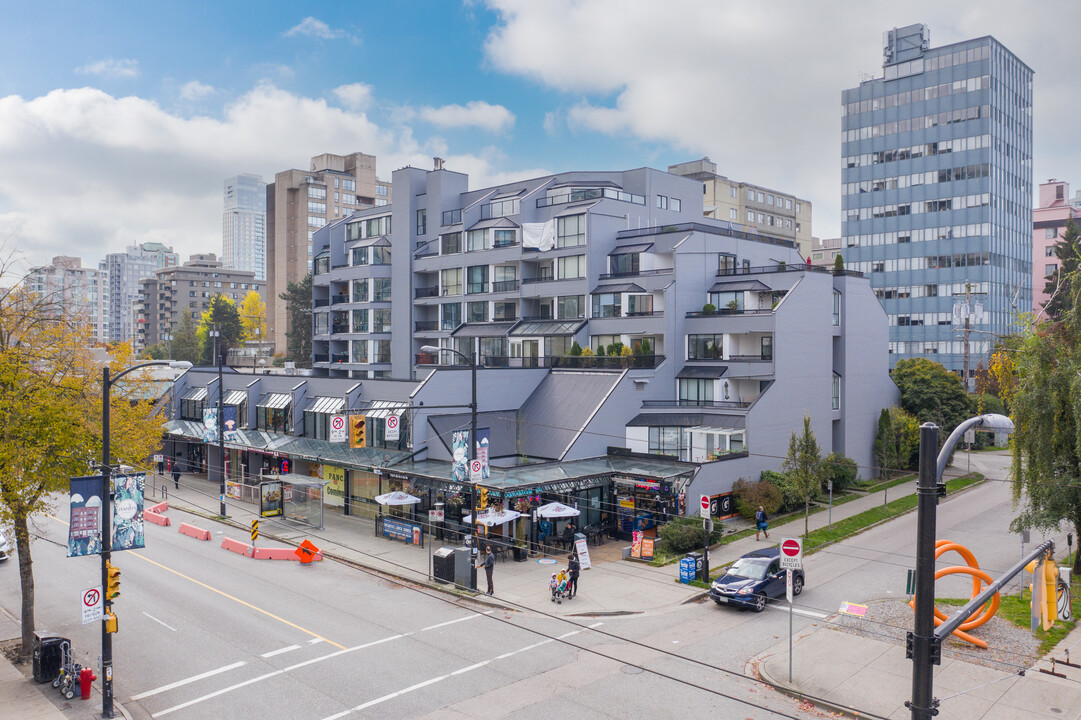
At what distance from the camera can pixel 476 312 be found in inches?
2452

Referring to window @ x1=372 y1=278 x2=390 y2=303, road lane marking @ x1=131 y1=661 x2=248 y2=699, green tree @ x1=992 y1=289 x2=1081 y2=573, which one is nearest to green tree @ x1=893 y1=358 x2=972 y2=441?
green tree @ x1=992 y1=289 x2=1081 y2=573

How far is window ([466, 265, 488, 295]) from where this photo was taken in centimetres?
6150

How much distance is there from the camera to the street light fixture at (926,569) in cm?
1161

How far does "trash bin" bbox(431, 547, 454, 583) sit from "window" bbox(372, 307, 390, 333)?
42.2m

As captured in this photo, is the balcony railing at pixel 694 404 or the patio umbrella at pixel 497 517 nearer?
the patio umbrella at pixel 497 517

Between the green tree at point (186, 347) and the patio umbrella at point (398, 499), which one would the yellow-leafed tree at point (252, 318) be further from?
the patio umbrella at point (398, 499)

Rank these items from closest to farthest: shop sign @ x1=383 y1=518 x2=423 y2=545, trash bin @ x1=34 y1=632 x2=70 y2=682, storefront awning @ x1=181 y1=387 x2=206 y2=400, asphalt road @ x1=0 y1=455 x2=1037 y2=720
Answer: asphalt road @ x1=0 y1=455 x2=1037 y2=720
trash bin @ x1=34 y1=632 x2=70 y2=682
shop sign @ x1=383 y1=518 x2=423 y2=545
storefront awning @ x1=181 y1=387 x2=206 y2=400

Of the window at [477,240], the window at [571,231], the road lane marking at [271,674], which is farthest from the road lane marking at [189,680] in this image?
the window at [477,240]

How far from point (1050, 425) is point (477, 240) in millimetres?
44229

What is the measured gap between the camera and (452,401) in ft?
141

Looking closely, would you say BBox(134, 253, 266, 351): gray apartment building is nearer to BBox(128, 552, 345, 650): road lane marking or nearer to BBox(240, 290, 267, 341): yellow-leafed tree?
BBox(240, 290, 267, 341): yellow-leafed tree

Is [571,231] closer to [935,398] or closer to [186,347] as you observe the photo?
[935,398]

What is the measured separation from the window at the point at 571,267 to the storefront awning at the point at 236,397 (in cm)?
2499

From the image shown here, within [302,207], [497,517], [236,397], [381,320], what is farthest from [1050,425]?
[302,207]
